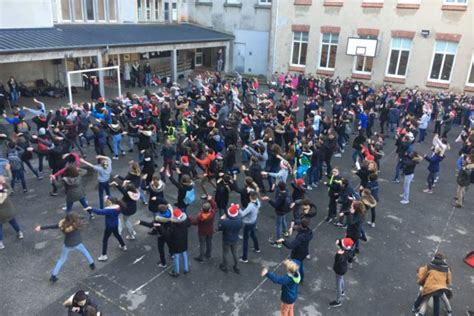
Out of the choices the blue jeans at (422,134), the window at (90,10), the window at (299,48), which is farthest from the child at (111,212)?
the window at (299,48)

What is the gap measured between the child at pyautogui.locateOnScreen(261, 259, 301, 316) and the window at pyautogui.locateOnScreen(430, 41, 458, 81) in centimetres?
2135

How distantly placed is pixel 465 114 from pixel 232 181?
14.9 metres

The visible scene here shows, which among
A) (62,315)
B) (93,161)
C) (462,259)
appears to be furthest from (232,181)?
(93,161)

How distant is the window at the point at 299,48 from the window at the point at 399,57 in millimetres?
5765

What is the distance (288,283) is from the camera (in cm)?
555

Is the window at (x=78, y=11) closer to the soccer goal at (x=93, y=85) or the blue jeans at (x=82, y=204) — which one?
the soccer goal at (x=93, y=85)

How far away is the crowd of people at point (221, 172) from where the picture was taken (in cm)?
672

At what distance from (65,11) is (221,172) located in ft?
59.5

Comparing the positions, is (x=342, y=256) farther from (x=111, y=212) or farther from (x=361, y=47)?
(x=361, y=47)

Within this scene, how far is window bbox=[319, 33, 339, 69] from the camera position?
25125 mm

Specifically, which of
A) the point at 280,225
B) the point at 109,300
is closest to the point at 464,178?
the point at 280,225

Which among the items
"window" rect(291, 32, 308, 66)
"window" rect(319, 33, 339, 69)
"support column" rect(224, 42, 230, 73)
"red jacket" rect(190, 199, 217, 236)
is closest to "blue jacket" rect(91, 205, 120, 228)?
"red jacket" rect(190, 199, 217, 236)

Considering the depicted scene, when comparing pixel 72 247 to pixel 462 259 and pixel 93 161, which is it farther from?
pixel 462 259

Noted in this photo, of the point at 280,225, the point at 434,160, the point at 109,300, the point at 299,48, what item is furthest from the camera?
the point at 299,48
